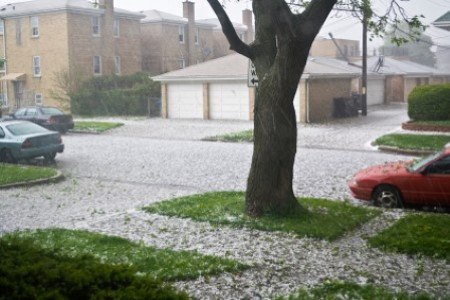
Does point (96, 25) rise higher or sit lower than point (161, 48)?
higher

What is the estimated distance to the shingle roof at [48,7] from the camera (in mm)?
42375

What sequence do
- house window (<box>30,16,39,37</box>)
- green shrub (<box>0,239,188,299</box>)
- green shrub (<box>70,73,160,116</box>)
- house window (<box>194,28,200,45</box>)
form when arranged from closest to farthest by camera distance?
green shrub (<box>0,239,188,299</box>) < green shrub (<box>70,73,160,116</box>) < house window (<box>30,16,39,37</box>) < house window (<box>194,28,200,45</box>)

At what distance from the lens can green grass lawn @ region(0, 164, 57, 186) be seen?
52.5 feet

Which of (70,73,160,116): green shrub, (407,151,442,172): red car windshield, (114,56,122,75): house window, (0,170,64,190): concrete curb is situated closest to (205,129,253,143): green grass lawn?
(0,170,64,190): concrete curb

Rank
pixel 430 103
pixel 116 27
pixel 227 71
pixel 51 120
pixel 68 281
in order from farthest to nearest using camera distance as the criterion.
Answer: pixel 116 27 → pixel 227 71 → pixel 51 120 → pixel 430 103 → pixel 68 281

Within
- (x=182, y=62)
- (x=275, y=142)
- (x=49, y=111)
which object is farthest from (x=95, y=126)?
(x=275, y=142)

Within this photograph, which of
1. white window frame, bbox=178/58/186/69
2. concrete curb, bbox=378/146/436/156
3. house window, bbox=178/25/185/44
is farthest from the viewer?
white window frame, bbox=178/58/186/69

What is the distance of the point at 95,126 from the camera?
1253 inches

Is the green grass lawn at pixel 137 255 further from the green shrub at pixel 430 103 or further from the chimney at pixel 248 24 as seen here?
the chimney at pixel 248 24

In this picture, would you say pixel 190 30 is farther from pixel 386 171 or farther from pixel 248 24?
pixel 386 171

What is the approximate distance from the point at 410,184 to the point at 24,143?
39.9 feet

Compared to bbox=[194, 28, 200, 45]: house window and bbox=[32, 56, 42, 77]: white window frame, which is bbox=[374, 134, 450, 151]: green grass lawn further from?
bbox=[194, 28, 200, 45]: house window

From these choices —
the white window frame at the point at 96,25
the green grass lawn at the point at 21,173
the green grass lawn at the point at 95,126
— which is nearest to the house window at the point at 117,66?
the white window frame at the point at 96,25

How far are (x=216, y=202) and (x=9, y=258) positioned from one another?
7.64 metres
